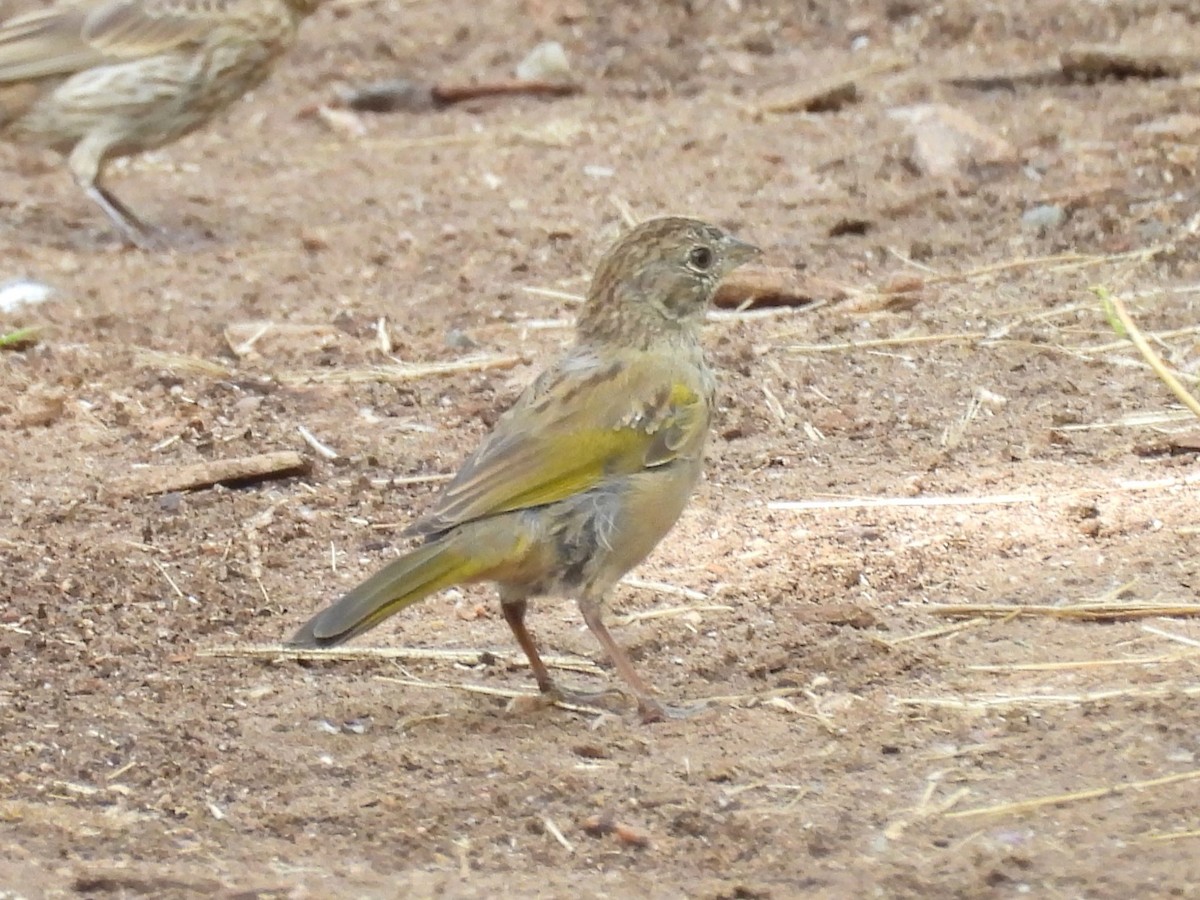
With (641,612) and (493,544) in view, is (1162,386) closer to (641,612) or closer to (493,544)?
(641,612)

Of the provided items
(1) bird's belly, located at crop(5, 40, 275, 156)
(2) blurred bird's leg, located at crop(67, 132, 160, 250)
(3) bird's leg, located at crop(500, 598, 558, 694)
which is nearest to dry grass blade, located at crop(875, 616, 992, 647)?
(3) bird's leg, located at crop(500, 598, 558, 694)

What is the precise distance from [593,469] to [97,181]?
548 cm

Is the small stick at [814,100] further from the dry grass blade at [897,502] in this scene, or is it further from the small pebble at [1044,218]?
the dry grass blade at [897,502]

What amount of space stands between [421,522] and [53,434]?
8.48 ft

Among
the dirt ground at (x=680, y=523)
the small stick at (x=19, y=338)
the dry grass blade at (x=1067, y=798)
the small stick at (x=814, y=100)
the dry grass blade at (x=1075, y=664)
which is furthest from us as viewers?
the small stick at (x=814, y=100)

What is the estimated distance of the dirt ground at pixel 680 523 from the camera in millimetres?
4230

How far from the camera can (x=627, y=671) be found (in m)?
5.07

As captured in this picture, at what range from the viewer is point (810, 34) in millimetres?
12344

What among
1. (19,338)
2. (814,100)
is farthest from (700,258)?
(814,100)

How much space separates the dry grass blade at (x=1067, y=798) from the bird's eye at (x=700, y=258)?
2.09m

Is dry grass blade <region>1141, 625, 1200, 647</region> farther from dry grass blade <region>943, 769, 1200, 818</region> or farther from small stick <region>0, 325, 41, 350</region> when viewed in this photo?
small stick <region>0, 325, 41, 350</region>

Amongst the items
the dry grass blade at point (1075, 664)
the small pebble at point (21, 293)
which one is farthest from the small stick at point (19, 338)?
the dry grass blade at point (1075, 664)

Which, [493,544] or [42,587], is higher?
[493,544]

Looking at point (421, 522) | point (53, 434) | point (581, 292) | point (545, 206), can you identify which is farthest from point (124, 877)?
point (545, 206)
